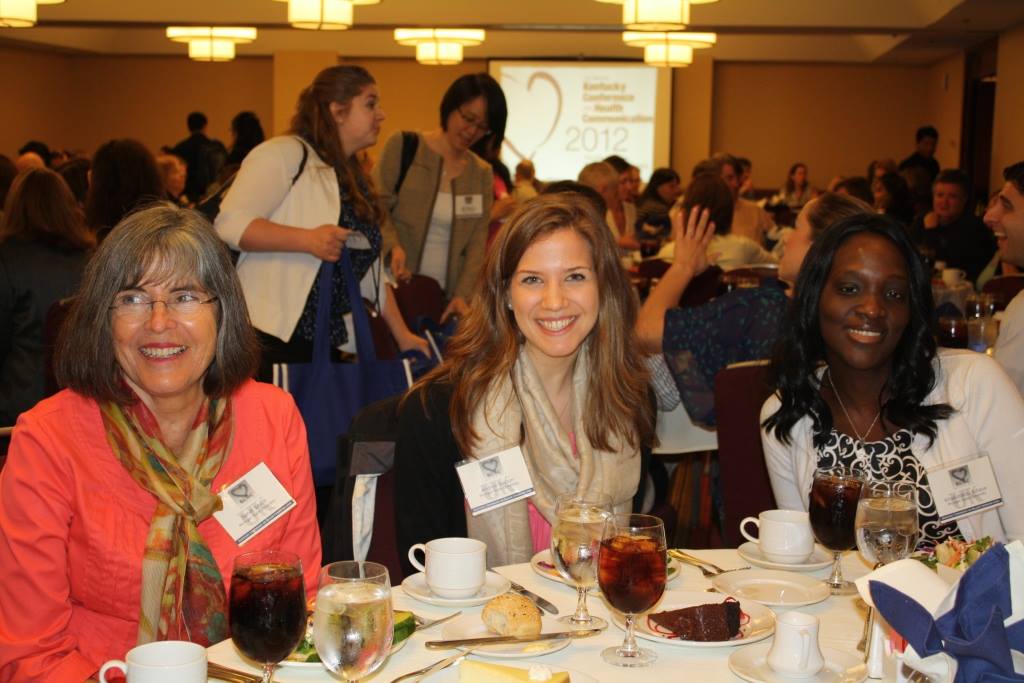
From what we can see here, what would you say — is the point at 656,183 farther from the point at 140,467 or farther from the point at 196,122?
the point at 140,467

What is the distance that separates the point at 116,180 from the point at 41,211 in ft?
2.41

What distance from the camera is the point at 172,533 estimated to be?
192 centimetres

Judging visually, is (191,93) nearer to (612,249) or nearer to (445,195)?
(445,195)

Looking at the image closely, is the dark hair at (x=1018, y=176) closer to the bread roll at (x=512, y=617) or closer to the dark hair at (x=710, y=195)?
the dark hair at (x=710, y=195)

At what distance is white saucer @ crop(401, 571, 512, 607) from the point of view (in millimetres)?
1786

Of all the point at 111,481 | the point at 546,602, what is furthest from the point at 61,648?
the point at 546,602

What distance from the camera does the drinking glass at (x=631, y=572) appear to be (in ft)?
5.20

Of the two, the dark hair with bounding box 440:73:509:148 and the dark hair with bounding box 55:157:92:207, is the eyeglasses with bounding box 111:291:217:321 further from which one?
the dark hair with bounding box 55:157:92:207

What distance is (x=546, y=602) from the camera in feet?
5.90

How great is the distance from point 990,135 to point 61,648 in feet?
50.3

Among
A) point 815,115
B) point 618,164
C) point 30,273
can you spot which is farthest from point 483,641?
point 815,115

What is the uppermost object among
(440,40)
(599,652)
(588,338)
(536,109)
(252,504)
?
(440,40)

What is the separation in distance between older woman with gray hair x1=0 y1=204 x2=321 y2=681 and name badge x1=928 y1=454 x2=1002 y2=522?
1.17m

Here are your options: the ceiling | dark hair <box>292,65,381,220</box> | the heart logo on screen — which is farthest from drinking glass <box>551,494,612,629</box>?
the heart logo on screen
